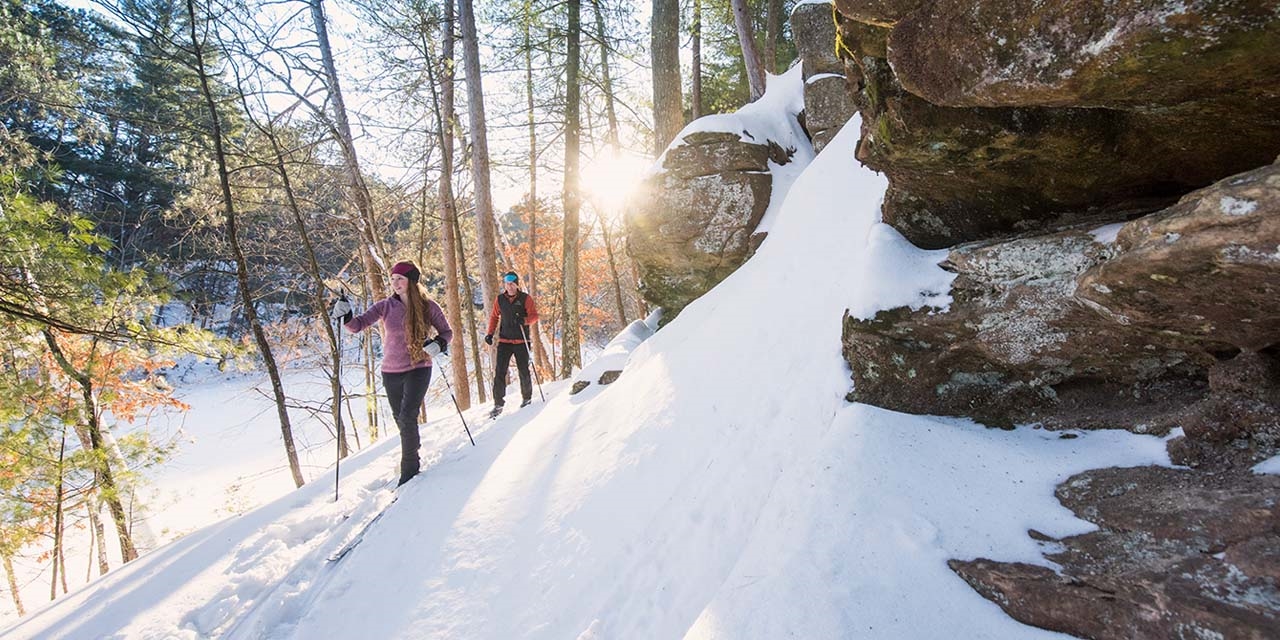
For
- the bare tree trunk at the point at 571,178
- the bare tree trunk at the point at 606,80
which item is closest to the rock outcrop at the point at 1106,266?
the bare tree trunk at the point at 571,178

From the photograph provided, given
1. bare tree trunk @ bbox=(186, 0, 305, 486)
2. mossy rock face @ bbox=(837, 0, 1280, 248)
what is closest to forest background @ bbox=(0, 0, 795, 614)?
bare tree trunk @ bbox=(186, 0, 305, 486)

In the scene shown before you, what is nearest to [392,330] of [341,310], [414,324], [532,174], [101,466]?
[414,324]

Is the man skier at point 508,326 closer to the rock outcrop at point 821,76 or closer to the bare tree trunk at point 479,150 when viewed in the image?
the bare tree trunk at point 479,150

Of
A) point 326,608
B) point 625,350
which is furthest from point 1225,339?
point 625,350

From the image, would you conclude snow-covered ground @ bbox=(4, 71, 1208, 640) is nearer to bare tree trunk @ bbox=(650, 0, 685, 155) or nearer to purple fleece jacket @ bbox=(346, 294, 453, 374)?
purple fleece jacket @ bbox=(346, 294, 453, 374)

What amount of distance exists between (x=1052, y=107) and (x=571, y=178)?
912cm

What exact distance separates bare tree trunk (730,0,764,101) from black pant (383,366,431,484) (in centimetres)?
879

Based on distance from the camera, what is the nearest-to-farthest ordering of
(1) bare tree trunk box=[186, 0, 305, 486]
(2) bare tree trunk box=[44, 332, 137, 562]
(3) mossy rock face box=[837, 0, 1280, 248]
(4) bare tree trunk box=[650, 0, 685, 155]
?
(3) mossy rock face box=[837, 0, 1280, 248], (1) bare tree trunk box=[186, 0, 305, 486], (2) bare tree trunk box=[44, 332, 137, 562], (4) bare tree trunk box=[650, 0, 685, 155]

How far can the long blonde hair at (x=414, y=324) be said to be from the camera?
4.91m

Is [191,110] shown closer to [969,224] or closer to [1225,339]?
[969,224]

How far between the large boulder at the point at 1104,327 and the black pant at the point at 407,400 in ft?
13.3

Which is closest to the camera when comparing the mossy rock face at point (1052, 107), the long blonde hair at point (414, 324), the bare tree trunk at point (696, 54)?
the mossy rock face at point (1052, 107)

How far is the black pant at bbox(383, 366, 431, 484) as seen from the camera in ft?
16.3

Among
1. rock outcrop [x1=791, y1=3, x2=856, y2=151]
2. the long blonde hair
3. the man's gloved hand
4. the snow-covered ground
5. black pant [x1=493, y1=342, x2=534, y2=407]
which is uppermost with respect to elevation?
rock outcrop [x1=791, y1=3, x2=856, y2=151]
